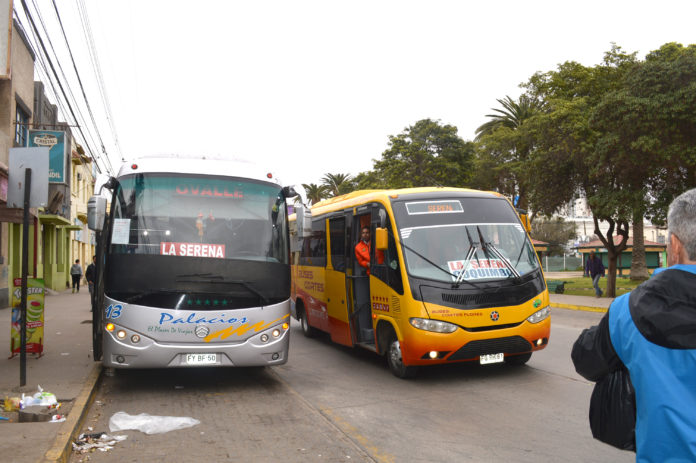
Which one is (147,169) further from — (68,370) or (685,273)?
(685,273)

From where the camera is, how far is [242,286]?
7.55m

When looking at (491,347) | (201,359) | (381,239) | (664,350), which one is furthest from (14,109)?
(664,350)

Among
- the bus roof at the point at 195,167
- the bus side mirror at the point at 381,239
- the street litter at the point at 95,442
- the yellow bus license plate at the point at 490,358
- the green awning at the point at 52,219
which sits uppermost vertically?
the green awning at the point at 52,219

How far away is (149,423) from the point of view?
613 cm

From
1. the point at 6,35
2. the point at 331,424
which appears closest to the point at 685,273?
the point at 331,424

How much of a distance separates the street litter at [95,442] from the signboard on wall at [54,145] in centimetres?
1598

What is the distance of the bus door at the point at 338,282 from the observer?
10.1 metres

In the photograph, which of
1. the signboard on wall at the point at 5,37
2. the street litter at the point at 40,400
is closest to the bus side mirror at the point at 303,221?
the street litter at the point at 40,400

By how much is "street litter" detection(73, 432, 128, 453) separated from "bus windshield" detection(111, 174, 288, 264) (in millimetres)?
2395

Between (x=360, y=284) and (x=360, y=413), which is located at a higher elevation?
(x=360, y=284)

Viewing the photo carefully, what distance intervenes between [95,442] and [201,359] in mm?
1921

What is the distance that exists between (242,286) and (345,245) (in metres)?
3.04

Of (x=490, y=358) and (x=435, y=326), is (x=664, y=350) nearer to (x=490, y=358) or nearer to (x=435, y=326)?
(x=435, y=326)

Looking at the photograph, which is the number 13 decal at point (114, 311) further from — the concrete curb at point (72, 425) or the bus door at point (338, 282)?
the bus door at point (338, 282)
